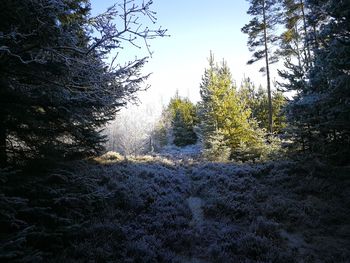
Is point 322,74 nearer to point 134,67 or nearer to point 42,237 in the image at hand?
point 134,67

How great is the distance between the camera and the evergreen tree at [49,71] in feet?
14.8

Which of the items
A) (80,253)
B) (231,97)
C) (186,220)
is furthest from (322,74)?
(231,97)

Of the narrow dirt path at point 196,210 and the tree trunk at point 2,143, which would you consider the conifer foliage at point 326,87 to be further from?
the tree trunk at point 2,143

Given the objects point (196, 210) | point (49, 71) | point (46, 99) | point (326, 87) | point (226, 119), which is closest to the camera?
point (49, 71)

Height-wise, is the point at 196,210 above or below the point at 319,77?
below

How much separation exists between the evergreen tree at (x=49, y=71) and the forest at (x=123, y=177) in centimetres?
3

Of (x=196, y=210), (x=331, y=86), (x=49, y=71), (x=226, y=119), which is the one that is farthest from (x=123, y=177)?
(x=226, y=119)

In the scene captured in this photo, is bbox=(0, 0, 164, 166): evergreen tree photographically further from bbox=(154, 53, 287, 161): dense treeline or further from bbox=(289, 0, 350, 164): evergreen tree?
bbox=(154, 53, 287, 161): dense treeline

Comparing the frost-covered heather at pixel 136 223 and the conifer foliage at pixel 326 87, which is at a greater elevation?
the conifer foliage at pixel 326 87

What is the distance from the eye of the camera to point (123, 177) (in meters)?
12.5

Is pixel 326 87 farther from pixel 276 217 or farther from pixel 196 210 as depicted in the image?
pixel 196 210

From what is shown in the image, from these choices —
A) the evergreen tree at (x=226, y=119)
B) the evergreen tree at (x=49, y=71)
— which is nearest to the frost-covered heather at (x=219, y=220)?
the evergreen tree at (x=49, y=71)

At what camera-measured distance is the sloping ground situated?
686 centimetres

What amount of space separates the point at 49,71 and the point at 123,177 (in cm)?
757
